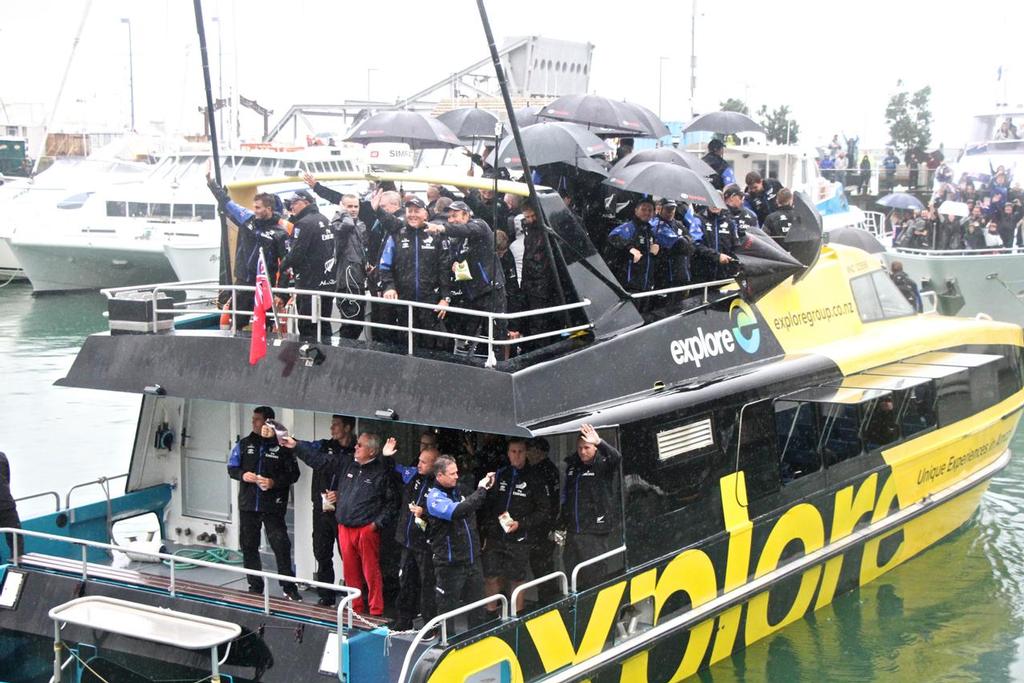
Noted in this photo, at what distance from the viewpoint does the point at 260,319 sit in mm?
7391

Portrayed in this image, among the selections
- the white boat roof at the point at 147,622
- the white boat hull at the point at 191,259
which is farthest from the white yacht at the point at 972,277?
the white boat roof at the point at 147,622

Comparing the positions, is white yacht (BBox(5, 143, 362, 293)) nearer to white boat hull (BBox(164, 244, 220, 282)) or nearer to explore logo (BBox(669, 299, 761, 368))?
white boat hull (BBox(164, 244, 220, 282))

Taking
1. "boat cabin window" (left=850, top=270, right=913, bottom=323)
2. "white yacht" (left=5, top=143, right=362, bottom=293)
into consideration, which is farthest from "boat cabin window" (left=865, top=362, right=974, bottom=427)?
"white yacht" (left=5, top=143, right=362, bottom=293)

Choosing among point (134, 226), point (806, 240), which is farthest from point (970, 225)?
point (134, 226)

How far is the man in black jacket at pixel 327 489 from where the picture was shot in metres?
7.56

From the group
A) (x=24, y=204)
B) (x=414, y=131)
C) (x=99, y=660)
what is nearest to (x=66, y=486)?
(x=414, y=131)

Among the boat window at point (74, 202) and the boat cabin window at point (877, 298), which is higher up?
the boat window at point (74, 202)

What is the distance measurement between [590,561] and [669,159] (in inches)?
179

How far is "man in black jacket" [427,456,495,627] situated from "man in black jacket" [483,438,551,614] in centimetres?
31

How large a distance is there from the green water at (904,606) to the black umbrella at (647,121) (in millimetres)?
4992

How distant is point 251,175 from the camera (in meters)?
32.0

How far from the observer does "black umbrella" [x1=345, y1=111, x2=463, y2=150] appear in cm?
1230

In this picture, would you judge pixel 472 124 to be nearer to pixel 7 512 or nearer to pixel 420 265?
pixel 420 265

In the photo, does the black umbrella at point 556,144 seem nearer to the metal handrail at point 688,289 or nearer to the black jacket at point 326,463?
the metal handrail at point 688,289
